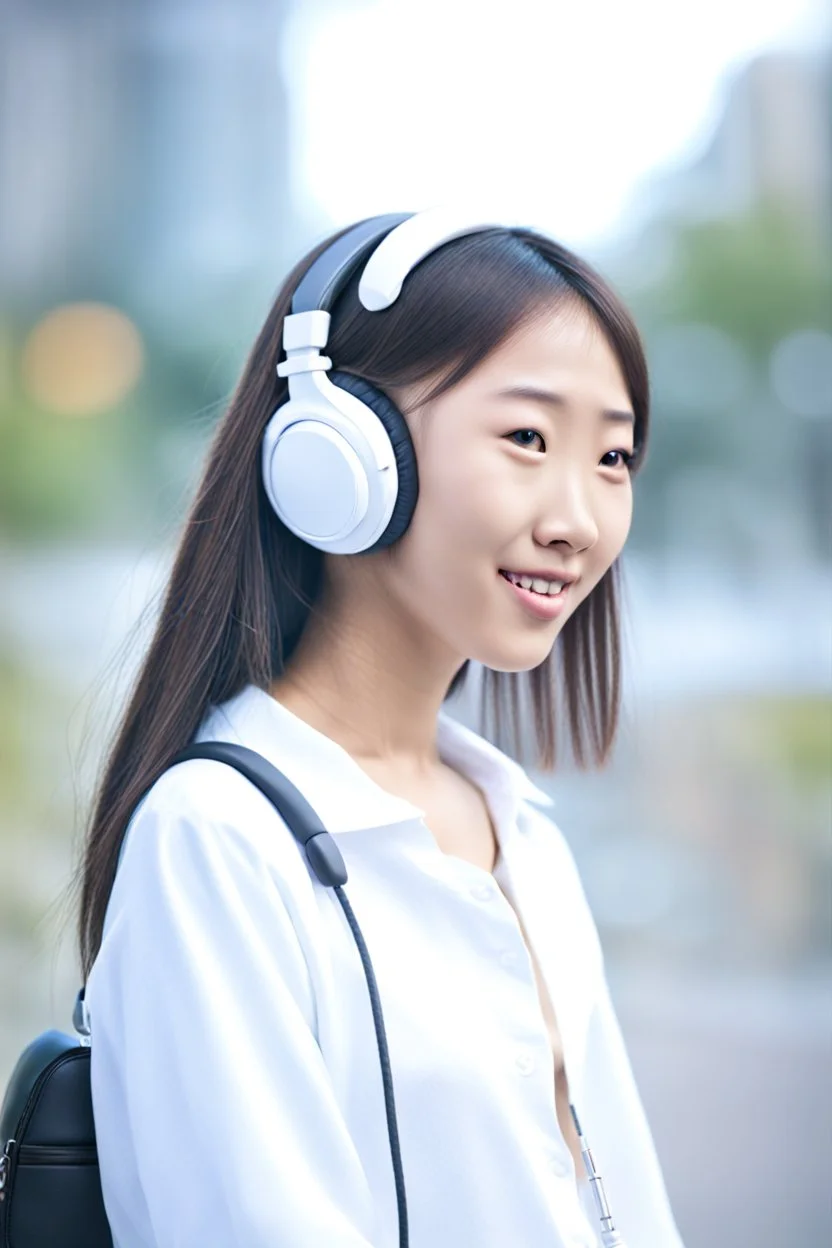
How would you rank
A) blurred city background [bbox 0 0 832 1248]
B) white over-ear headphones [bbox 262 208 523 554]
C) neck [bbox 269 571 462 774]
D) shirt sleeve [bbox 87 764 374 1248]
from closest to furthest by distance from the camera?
shirt sleeve [bbox 87 764 374 1248] < white over-ear headphones [bbox 262 208 523 554] < neck [bbox 269 571 462 774] < blurred city background [bbox 0 0 832 1248]

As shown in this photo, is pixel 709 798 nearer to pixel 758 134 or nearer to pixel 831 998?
pixel 831 998

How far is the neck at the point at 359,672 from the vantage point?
0.96 meters

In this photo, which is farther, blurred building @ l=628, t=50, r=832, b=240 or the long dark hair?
blurred building @ l=628, t=50, r=832, b=240

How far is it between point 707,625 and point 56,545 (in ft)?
4.07

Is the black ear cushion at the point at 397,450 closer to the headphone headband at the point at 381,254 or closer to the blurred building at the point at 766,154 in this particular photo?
the headphone headband at the point at 381,254

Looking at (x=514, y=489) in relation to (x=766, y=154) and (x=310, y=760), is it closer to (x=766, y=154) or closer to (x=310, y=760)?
(x=310, y=760)

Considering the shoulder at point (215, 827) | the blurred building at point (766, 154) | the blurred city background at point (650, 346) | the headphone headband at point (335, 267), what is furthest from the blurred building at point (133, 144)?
the shoulder at point (215, 827)

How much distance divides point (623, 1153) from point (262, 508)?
59 centimetres

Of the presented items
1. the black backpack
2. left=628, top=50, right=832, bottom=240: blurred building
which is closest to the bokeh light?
left=628, top=50, right=832, bottom=240: blurred building

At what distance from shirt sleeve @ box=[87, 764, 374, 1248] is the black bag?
Answer: 0.03 meters

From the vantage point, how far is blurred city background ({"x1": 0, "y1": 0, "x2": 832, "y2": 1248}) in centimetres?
235

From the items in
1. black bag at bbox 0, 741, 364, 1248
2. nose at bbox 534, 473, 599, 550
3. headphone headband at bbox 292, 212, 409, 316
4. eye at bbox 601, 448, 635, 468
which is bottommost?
black bag at bbox 0, 741, 364, 1248

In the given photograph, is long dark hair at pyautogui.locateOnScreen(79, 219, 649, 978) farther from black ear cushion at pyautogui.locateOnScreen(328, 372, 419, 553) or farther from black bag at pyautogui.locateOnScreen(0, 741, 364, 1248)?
black bag at pyautogui.locateOnScreen(0, 741, 364, 1248)

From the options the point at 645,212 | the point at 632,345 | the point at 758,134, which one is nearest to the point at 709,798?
the point at 645,212
